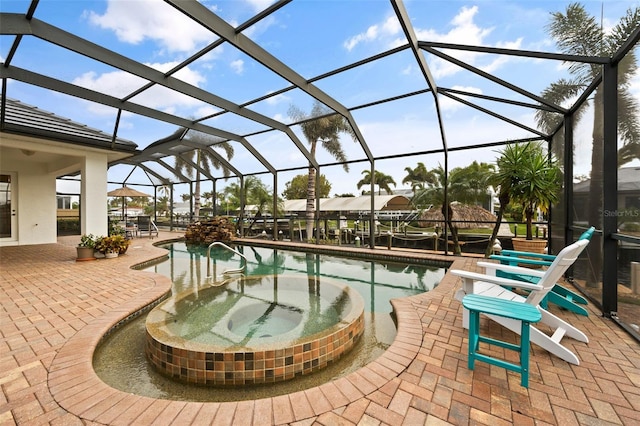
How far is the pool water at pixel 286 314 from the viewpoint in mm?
2305

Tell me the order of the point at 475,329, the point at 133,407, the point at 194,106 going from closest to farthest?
the point at 133,407, the point at 475,329, the point at 194,106

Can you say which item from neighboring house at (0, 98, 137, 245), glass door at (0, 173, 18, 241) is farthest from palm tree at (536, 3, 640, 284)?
glass door at (0, 173, 18, 241)

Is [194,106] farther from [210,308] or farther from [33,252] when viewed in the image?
[33,252]

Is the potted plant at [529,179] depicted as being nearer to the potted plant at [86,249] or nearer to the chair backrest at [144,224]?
the potted plant at [86,249]

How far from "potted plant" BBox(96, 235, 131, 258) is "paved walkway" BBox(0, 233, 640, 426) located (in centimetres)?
382

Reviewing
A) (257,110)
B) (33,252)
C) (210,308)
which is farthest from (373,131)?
(33,252)

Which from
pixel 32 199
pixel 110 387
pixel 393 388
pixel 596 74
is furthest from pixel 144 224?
pixel 596 74

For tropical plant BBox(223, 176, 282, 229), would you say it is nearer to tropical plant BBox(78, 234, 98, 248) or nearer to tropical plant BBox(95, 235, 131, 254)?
tropical plant BBox(95, 235, 131, 254)

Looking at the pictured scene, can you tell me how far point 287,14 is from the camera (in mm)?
4047

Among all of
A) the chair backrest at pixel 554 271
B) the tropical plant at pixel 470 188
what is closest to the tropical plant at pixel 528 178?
the tropical plant at pixel 470 188

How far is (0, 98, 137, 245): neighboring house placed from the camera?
20.1 ft

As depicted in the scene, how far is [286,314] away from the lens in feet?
12.3

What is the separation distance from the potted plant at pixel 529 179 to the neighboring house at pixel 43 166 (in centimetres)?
911

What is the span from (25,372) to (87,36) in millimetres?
4623
